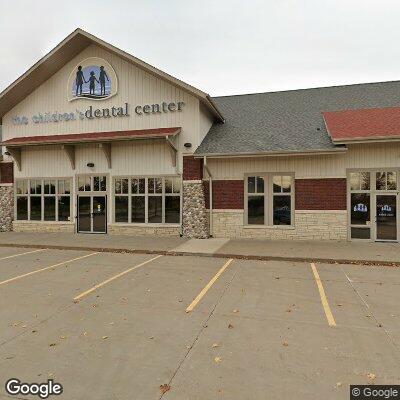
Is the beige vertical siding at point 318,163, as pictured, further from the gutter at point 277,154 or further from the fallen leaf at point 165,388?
the fallen leaf at point 165,388

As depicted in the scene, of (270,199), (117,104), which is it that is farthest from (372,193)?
(117,104)

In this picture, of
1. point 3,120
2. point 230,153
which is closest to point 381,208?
point 230,153

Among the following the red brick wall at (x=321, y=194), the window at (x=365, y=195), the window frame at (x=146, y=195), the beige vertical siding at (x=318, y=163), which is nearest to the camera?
the beige vertical siding at (x=318, y=163)

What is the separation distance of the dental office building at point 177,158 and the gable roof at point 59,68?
0.06 meters

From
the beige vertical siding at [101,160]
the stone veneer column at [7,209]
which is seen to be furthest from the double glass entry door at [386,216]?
the stone veneer column at [7,209]

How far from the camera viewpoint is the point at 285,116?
17781 millimetres

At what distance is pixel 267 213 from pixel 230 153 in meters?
3.13

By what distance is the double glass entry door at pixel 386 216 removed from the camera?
45.5ft

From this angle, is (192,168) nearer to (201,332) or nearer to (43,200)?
(43,200)

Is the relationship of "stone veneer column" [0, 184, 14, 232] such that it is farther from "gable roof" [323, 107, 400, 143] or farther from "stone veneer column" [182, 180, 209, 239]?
"gable roof" [323, 107, 400, 143]

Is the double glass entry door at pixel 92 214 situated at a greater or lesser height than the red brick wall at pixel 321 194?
lesser

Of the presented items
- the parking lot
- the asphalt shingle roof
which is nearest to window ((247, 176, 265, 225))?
the asphalt shingle roof

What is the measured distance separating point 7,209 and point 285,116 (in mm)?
15729

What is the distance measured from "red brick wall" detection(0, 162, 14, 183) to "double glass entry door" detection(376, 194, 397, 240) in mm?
18116
